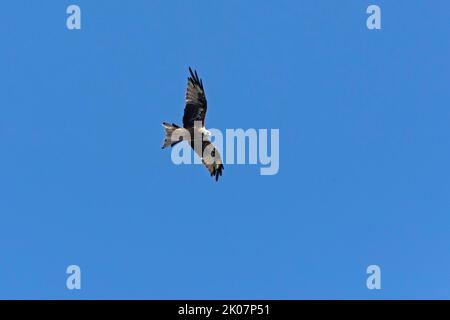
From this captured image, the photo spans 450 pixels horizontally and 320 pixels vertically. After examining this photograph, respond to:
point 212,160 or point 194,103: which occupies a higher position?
point 194,103

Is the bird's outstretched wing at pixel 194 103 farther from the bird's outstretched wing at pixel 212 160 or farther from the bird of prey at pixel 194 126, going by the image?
the bird's outstretched wing at pixel 212 160

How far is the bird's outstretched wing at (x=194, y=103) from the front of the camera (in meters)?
24.4

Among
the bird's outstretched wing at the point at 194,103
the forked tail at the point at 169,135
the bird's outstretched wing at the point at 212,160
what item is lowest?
the bird's outstretched wing at the point at 212,160

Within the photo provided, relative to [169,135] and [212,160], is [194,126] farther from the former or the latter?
[212,160]

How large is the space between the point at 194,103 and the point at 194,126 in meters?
0.68

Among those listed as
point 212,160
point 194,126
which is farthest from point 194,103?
point 212,160

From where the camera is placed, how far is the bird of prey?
24052 mm

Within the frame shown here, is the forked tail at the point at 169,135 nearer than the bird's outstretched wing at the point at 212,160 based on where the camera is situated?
Yes

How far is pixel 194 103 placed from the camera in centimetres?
2447

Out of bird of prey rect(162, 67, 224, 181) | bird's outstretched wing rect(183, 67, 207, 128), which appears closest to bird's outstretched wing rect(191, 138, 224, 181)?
bird of prey rect(162, 67, 224, 181)

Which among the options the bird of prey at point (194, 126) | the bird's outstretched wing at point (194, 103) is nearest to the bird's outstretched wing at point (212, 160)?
the bird of prey at point (194, 126)

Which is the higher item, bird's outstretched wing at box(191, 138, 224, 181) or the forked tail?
the forked tail

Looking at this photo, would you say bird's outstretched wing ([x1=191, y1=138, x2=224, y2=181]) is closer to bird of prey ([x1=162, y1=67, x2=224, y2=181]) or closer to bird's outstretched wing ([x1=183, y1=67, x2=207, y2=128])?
bird of prey ([x1=162, y1=67, x2=224, y2=181])
